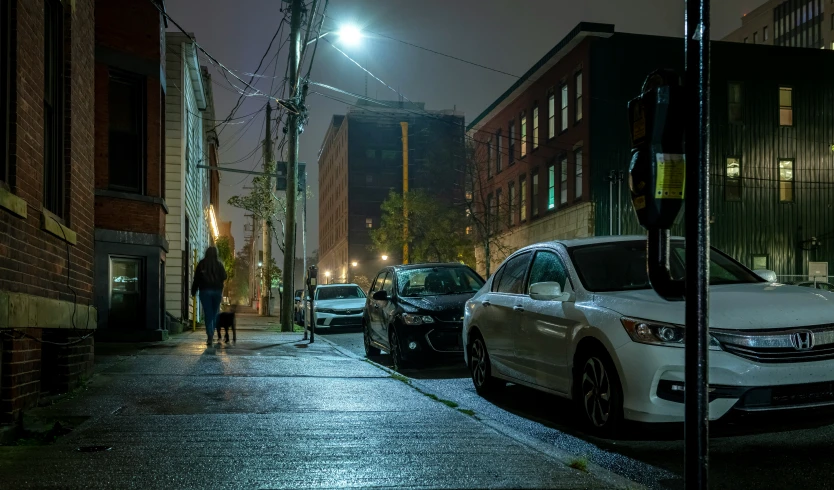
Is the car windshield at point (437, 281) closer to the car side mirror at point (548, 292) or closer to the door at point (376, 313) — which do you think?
the door at point (376, 313)

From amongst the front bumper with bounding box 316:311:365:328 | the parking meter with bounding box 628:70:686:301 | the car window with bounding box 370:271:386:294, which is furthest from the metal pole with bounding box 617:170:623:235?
the parking meter with bounding box 628:70:686:301

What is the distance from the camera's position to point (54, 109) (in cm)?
784

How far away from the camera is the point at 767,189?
112 ft

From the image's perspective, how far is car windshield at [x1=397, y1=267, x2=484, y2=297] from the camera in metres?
12.8

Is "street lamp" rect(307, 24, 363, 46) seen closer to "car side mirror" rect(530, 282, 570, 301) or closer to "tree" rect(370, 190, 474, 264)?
"car side mirror" rect(530, 282, 570, 301)

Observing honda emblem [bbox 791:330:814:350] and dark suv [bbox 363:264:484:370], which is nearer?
honda emblem [bbox 791:330:814:350]

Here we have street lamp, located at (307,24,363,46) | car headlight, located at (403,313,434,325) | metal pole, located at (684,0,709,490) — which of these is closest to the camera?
metal pole, located at (684,0,709,490)

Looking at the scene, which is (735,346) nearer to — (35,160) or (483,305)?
(483,305)

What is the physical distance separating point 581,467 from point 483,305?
159 inches

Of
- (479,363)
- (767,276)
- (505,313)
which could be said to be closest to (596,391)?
(505,313)

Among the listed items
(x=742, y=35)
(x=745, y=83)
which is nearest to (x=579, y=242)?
(x=745, y=83)

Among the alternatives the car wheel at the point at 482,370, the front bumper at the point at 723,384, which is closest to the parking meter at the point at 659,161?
the front bumper at the point at 723,384

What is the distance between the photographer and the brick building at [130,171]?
15.9m

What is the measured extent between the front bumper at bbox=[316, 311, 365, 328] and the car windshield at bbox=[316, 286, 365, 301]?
1.80m
